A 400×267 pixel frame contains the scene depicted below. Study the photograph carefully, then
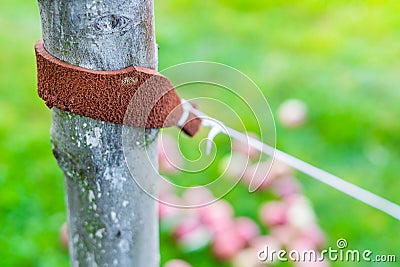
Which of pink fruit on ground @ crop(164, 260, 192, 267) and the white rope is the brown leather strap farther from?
pink fruit on ground @ crop(164, 260, 192, 267)

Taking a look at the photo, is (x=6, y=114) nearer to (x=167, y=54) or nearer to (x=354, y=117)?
(x=167, y=54)

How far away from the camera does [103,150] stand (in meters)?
0.67

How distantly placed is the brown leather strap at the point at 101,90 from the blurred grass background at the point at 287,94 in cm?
84

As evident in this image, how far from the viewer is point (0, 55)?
2156 mm

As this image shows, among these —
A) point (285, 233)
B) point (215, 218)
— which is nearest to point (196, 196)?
point (215, 218)

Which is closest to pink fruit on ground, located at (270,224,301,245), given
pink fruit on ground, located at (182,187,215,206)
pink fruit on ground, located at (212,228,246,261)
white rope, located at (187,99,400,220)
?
pink fruit on ground, located at (212,228,246,261)

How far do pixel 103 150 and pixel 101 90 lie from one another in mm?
77

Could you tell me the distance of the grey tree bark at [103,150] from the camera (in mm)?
599

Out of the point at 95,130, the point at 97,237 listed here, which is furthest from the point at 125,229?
the point at 95,130

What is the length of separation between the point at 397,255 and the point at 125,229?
90 centimetres

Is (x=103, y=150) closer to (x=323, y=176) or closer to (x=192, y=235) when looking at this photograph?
(x=323, y=176)

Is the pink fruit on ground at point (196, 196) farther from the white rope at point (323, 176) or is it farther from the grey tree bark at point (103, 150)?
the grey tree bark at point (103, 150)

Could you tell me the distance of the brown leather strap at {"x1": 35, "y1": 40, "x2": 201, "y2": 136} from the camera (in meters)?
0.62

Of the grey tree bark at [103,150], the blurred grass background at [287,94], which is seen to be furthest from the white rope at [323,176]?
the blurred grass background at [287,94]
